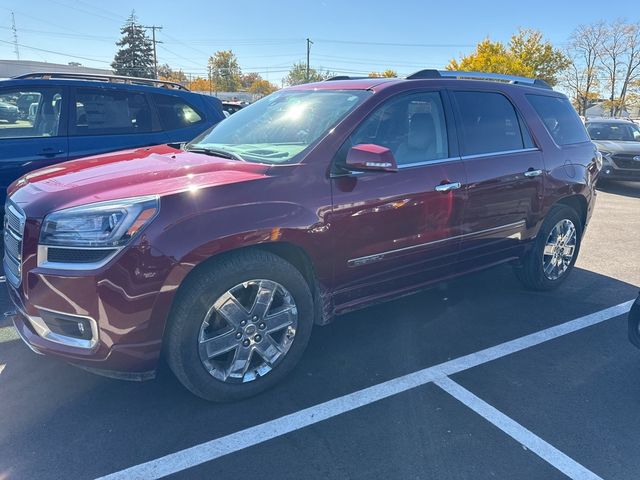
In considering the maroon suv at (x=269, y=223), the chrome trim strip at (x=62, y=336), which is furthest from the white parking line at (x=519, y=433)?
the chrome trim strip at (x=62, y=336)

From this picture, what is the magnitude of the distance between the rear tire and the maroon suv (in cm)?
23

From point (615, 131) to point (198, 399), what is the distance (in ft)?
45.1

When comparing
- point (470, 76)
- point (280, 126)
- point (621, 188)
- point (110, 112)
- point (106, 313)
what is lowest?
point (621, 188)

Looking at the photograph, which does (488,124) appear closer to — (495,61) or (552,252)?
(552,252)

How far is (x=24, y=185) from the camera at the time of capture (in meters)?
2.98

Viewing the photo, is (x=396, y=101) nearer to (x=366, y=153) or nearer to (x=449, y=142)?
(x=449, y=142)

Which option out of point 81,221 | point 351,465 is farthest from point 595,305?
point 81,221

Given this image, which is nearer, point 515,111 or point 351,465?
point 351,465

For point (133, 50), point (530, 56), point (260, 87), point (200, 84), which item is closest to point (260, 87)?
point (260, 87)

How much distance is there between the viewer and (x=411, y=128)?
11.6ft

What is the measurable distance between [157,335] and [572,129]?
171 inches

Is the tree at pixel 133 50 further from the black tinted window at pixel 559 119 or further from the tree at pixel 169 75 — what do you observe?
the black tinted window at pixel 559 119

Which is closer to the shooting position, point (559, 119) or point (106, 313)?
point (106, 313)

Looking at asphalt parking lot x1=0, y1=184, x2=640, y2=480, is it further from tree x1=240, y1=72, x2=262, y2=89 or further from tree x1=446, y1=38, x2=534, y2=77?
tree x1=240, y1=72, x2=262, y2=89
